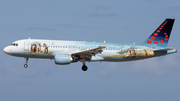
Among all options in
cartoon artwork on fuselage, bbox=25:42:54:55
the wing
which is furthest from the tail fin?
cartoon artwork on fuselage, bbox=25:42:54:55

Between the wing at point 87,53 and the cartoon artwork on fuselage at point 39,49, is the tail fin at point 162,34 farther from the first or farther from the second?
the cartoon artwork on fuselage at point 39,49

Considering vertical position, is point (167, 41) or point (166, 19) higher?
point (166, 19)

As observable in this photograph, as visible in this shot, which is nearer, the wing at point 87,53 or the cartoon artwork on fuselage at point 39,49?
the wing at point 87,53

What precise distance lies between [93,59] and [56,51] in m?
6.00

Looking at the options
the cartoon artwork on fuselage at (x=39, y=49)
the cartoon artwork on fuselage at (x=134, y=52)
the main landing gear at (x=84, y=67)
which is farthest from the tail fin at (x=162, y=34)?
the cartoon artwork on fuselage at (x=39, y=49)

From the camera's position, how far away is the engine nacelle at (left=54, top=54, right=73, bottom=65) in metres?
50.2

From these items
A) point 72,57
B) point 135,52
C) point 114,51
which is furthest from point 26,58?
point 135,52

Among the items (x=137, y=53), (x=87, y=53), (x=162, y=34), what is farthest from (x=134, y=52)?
(x=87, y=53)

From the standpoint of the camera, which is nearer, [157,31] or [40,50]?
[40,50]

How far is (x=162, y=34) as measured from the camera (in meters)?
56.6

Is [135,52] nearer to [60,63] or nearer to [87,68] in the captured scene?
[87,68]

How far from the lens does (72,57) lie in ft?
168

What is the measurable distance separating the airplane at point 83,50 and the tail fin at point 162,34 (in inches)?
2.6

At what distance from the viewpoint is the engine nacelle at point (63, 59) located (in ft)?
165
